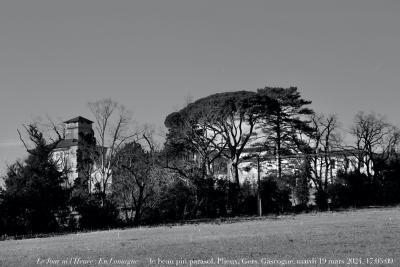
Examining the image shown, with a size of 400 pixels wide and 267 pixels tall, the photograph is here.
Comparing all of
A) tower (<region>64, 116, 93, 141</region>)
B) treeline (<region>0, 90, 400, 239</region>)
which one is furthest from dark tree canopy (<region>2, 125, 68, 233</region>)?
tower (<region>64, 116, 93, 141</region>)

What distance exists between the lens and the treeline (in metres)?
29.4

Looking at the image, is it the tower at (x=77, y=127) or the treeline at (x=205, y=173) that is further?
the tower at (x=77, y=127)

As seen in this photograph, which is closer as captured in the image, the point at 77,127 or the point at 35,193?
the point at 35,193

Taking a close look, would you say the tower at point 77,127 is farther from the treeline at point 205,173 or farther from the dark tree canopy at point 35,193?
the dark tree canopy at point 35,193

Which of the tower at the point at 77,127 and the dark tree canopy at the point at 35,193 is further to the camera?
the tower at the point at 77,127

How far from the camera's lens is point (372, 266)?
9.68 m

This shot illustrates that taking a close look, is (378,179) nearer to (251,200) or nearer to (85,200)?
(251,200)

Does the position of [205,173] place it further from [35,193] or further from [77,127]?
[77,127]

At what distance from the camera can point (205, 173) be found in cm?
4125

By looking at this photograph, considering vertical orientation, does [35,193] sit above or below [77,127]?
below

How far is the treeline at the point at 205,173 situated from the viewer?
96.6 ft

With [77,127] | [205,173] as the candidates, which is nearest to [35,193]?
[205,173]

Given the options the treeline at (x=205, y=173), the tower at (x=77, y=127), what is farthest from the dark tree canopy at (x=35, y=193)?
the tower at (x=77, y=127)

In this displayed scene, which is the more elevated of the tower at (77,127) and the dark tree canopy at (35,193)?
the tower at (77,127)
